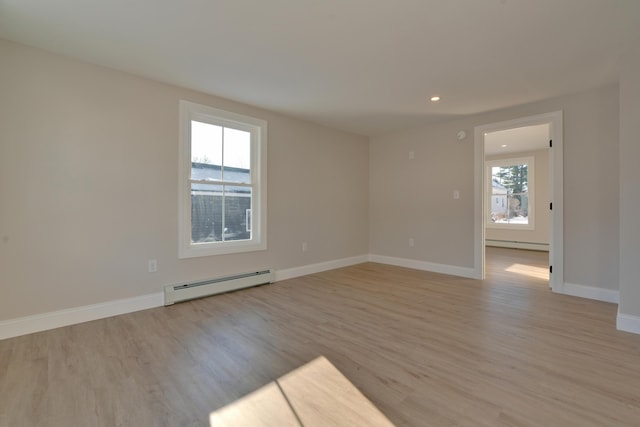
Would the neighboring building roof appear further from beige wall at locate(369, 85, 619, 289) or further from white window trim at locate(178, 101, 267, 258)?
beige wall at locate(369, 85, 619, 289)

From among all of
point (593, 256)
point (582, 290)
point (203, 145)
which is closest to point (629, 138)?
point (593, 256)

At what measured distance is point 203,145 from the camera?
3.53 meters

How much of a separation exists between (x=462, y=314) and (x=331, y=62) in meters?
2.73

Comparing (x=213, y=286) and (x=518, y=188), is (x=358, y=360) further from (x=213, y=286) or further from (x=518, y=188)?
(x=518, y=188)

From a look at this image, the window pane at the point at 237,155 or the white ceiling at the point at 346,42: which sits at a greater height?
the white ceiling at the point at 346,42

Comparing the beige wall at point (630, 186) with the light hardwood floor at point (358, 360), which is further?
the beige wall at point (630, 186)

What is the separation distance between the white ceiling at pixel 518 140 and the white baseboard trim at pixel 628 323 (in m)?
3.28

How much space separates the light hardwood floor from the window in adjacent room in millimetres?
4652

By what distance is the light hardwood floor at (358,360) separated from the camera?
1.54 meters

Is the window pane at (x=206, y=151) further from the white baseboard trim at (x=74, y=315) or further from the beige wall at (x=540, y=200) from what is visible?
the beige wall at (x=540, y=200)

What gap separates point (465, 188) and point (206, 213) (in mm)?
3707

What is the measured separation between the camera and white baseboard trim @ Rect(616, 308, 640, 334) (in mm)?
2439

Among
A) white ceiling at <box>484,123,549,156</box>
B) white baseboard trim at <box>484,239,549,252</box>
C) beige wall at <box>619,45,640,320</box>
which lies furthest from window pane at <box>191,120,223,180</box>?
white baseboard trim at <box>484,239,549,252</box>

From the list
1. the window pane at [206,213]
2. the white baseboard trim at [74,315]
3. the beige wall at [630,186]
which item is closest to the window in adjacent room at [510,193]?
the beige wall at [630,186]
